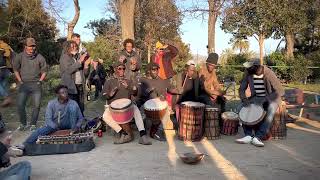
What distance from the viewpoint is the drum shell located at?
7.40 meters

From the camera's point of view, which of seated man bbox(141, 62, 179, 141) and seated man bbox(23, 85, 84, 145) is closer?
seated man bbox(23, 85, 84, 145)

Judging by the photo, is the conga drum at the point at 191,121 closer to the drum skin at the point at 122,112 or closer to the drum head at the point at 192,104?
the drum head at the point at 192,104

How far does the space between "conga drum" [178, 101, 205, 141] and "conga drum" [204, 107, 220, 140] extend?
17cm

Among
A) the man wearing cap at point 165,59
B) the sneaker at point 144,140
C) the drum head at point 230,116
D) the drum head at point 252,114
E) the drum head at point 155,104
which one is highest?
the man wearing cap at point 165,59

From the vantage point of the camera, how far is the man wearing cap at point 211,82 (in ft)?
27.9

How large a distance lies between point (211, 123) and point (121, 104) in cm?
168

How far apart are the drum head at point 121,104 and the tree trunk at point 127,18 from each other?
559cm

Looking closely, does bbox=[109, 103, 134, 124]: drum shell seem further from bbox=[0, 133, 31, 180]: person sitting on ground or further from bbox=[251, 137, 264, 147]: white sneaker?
bbox=[0, 133, 31, 180]: person sitting on ground

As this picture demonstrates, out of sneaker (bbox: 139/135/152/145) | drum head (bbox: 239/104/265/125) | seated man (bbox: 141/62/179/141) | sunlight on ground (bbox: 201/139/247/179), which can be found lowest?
sunlight on ground (bbox: 201/139/247/179)

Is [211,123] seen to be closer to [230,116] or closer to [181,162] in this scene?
[230,116]

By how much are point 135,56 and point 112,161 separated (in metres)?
3.13

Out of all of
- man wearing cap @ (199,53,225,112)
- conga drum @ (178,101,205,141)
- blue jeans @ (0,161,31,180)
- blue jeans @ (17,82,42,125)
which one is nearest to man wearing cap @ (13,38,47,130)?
blue jeans @ (17,82,42,125)

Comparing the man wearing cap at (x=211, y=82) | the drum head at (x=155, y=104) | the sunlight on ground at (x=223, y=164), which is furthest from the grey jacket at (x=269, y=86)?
the drum head at (x=155, y=104)

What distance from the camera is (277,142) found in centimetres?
763
